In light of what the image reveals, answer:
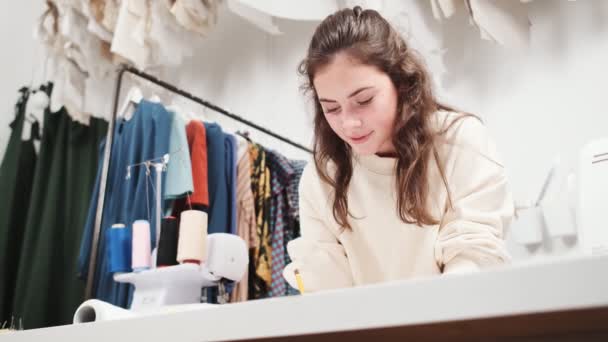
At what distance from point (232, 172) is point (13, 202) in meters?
0.95

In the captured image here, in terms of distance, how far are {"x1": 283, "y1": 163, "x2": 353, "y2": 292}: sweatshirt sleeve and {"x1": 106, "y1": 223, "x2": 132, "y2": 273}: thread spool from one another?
0.58m

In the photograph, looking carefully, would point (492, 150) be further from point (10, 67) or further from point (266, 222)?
point (10, 67)

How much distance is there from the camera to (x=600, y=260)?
1.12 feet

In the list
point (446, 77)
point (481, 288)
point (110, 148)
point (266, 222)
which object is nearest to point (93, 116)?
point (110, 148)

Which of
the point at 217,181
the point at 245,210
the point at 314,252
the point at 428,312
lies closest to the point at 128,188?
the point at 217,181

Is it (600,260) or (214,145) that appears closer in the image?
(600,260)

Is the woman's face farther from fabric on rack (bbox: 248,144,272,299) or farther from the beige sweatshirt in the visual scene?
fabric on rack (bbox: 248,144,272,299)

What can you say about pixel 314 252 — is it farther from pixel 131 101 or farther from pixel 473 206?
pixel 131 101

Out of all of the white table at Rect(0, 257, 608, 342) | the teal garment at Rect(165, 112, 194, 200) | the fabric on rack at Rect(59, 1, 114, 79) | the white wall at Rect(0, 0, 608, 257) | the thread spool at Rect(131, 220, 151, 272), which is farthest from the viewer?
the fabric on rack at Rect(59, 1, 114, 79)

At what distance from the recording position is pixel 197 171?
184 cm

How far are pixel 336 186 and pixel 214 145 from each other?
1.00 meters

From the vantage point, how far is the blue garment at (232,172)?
189cm

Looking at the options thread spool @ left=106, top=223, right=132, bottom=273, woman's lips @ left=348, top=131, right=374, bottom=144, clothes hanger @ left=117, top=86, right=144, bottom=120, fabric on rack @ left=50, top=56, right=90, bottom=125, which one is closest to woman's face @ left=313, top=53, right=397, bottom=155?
woman's lips @ left=348, top=131, right=374, bottom=144

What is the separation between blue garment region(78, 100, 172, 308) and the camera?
173 centimetres
